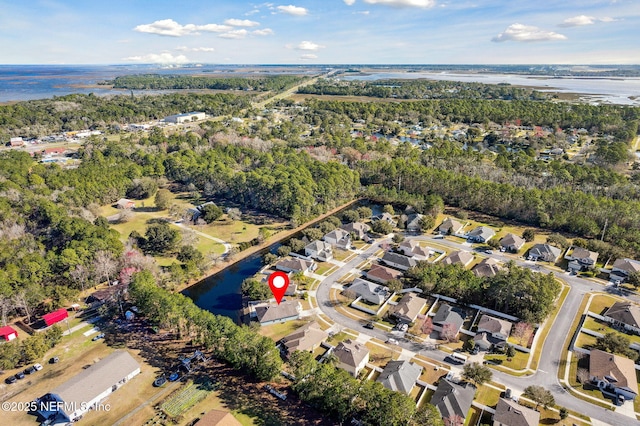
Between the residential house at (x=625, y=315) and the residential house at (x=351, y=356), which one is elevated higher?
the residential house at (x=625, y=315)

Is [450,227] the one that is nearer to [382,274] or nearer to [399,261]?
[399,261]

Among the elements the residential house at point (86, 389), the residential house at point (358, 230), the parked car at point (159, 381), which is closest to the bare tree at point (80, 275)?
the residential house at point (86, 389)

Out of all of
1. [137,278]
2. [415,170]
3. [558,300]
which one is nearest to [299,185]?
[415,170]

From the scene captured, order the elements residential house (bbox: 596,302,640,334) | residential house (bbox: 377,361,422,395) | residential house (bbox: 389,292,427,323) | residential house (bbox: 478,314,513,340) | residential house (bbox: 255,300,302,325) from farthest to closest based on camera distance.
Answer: residential house (bbox: 255,300,302,325)
residential house (bbox: 389,292,427,323)
residential house (bbox: 596,302,640,334)
residential house (bbox: 478,314,513,340)
residential house (bbox: 377,361,422,395)

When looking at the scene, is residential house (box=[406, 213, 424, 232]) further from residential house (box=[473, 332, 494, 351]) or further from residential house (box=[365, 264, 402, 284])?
residential house (box=[473, 332, 494, 351])

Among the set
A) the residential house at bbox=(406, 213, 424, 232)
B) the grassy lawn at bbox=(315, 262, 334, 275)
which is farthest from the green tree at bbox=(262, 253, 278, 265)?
the residential house at bbox=(406, 213, 424, 232)

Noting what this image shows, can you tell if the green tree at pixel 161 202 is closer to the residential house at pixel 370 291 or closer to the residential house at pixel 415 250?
the residential house at pixel 370 291
